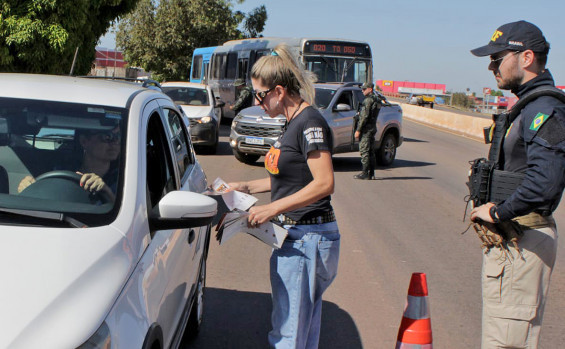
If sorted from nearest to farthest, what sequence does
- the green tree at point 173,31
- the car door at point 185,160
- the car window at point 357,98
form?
the car door at point 185,160 → the car window at point 357,98 → the green tree at point 173,31

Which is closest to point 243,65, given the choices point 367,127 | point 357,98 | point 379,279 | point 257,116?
point 357,98

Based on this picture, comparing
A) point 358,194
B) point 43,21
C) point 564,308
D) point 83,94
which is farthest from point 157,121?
point 43,21

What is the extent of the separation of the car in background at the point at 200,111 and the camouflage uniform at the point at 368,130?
172 inches

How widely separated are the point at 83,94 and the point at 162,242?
1021mm

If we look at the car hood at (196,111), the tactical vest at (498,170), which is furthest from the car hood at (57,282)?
the car hood at (196,111)

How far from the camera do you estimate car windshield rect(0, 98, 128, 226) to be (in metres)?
3.02

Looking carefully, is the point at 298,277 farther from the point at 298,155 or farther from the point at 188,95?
the point at 188,95

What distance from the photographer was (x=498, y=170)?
3283mm

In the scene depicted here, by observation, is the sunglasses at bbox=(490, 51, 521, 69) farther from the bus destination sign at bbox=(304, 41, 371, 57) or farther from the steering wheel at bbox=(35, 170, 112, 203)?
the bus destination sign at bbox=(304, 41, 371, 57)

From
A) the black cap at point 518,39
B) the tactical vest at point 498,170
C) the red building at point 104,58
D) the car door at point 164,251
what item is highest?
the red building at point 104,58

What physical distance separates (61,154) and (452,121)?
31.1 metres

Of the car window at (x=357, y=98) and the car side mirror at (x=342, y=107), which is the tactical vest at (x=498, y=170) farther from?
the car window at (x=357, y=98)

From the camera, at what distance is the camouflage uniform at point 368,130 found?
13195mm

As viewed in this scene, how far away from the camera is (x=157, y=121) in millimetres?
3898
